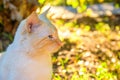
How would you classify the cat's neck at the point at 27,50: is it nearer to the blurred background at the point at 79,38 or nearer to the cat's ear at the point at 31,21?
the cat's ear at the point at 31,21

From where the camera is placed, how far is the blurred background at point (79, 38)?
154 inches

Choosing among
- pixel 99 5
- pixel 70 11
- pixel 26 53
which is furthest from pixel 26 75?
pixel 99 5

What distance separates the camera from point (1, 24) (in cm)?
448

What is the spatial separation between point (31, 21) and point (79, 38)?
2685mm

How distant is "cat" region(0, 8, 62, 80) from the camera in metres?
2.37

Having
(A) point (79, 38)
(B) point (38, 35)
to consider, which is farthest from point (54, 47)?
(A) point (79, 38)

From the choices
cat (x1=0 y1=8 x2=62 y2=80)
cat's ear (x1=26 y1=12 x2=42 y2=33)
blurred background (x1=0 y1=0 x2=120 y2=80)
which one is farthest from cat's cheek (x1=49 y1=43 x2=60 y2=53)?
blurred background (x1=0 y1=0 x2=120 y2=80)

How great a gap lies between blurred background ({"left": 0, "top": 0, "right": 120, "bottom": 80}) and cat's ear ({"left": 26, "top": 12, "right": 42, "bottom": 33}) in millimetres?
1286

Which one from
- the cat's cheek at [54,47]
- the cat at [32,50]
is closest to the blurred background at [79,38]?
the cat at [32,50]

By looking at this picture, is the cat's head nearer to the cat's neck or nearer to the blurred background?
the cat's neck

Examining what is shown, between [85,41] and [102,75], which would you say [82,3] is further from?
[102,75]

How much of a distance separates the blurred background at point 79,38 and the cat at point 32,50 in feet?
3.71

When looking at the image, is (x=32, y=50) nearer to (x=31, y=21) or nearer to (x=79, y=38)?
(x=31, y=21)

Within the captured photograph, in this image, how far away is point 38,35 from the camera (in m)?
2.37
